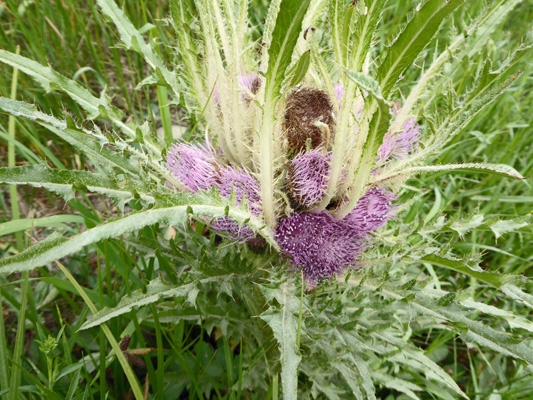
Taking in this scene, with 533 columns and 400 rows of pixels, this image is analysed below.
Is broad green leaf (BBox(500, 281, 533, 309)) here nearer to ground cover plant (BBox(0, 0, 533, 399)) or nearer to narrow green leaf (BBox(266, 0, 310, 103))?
ground cover plant (BBox(0, 0, 533, 399))

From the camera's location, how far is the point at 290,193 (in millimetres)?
1384

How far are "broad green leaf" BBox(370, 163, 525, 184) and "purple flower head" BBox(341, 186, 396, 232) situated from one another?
0.18 ft

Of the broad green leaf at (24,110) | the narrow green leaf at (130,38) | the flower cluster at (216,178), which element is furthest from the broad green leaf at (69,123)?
the narrow green leaf at (130,38)

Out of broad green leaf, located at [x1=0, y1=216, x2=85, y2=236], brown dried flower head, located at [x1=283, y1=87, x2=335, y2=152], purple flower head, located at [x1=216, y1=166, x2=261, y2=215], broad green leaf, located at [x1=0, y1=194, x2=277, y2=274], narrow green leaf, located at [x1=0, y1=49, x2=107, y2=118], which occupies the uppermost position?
narrow green leaf, located at [x1=0, y1=49, x2=107, y2=118]

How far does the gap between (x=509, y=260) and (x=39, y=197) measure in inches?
110

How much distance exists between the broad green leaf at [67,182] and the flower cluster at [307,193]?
0.58 ft

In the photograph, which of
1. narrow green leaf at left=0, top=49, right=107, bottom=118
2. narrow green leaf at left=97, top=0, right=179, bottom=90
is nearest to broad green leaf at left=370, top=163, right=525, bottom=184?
narrow green leaf at left=97, top=0, right=179, bottom=90

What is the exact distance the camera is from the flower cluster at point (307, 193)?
4.35ft

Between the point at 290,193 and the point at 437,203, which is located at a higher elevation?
the point at 290,193

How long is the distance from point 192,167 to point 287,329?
63cm

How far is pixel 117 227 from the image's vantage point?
97cm

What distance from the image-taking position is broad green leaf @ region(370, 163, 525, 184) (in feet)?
3.72

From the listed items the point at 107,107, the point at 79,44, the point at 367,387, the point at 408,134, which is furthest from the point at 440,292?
the point at 79,44

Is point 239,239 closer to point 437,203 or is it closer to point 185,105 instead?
point 185,105
